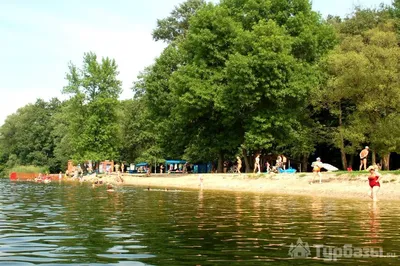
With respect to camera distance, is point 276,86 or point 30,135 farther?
point 30,135

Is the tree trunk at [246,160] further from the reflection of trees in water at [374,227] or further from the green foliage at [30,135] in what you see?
the green foliage at [30,135]

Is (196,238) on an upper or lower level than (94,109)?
lower

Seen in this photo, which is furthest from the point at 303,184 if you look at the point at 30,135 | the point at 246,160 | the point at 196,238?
the point at 30,135

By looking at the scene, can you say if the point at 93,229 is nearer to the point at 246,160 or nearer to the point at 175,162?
the point at 246,160

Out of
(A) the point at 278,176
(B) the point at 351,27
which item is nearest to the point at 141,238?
(A) the point at 278,176

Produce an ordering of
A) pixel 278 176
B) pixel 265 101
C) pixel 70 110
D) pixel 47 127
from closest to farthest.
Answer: pixel 278 176, pixel 265 101, pixel 70 110, pixel 47 127

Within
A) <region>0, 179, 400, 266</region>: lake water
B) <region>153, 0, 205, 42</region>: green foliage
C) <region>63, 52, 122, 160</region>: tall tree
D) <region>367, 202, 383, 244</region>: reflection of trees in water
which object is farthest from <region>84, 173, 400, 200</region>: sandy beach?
<region>153, 0, 205, 42</region>: green foliage

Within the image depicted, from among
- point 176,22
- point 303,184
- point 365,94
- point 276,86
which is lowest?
point 303,184

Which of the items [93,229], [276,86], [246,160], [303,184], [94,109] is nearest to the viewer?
[93,229]

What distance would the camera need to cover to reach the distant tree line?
165 ft

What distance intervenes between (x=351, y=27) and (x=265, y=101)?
24.6 m

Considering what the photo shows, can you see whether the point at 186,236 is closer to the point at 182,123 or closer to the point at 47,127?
the point at 182,123

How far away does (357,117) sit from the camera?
169 ft

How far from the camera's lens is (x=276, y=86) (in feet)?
172
